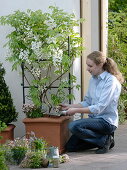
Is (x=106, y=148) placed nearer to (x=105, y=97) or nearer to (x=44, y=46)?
(x=105, y=97)

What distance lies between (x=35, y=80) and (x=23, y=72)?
0.24 m

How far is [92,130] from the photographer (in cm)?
749

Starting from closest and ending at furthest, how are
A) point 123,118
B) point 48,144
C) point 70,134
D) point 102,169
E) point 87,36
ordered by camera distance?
1. point 102,169
2. point 48,144
3. point 70,134
4. point 87,36
5. point 123,118

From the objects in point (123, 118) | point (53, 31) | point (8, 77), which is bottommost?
point (123, 118)

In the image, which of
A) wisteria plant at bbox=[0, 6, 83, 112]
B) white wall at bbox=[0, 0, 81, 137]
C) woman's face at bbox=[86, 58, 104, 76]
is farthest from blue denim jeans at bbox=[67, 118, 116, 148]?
white wall at bbox=[0, 0, 81, 137]

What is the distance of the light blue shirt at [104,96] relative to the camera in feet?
23.9

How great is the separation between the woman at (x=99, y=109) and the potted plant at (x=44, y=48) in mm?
204

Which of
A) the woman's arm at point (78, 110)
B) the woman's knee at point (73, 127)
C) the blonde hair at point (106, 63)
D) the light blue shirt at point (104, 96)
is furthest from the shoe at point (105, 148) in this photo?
the blonde hair at point (106, 63)

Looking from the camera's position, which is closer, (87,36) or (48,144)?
(48,144)

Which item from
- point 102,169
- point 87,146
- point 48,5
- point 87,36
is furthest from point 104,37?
point 102,169

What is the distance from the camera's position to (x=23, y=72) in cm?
777

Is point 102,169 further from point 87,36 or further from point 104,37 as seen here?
point 104,37

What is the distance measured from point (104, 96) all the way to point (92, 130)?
0.51 meters

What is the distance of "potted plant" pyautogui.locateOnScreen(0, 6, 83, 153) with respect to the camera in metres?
7.56
